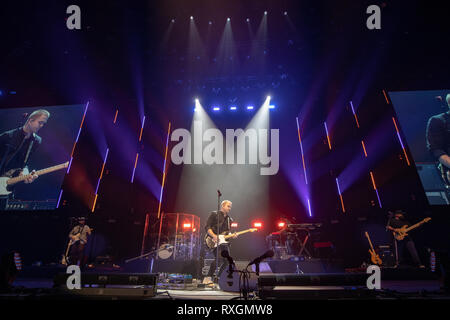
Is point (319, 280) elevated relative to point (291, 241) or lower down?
lower down

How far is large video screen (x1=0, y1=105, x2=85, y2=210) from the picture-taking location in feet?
22.9

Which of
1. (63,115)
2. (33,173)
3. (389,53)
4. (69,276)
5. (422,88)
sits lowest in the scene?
(69,276)

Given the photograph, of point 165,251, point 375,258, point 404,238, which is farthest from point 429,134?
point 165,251

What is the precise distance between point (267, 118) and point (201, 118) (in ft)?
8.53

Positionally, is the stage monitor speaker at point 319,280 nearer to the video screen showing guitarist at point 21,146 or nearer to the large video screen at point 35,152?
the large video screen at point 35,152

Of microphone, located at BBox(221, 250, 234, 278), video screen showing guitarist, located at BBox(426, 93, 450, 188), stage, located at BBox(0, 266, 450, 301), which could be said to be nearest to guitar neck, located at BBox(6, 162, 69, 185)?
stage, located at BBox(0, 266, 450, 301)

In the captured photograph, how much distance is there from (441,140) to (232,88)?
6.18 m

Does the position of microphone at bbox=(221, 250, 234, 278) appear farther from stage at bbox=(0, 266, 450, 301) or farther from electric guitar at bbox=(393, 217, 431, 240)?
electric guitar at bbox=(393, 217, 431, 240)

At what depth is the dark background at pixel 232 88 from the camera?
6641 millimetres

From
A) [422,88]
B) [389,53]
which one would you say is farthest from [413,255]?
[389,53]

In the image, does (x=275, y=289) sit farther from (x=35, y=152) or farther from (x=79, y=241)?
(x=35, y=152)

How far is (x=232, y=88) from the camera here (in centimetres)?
909
